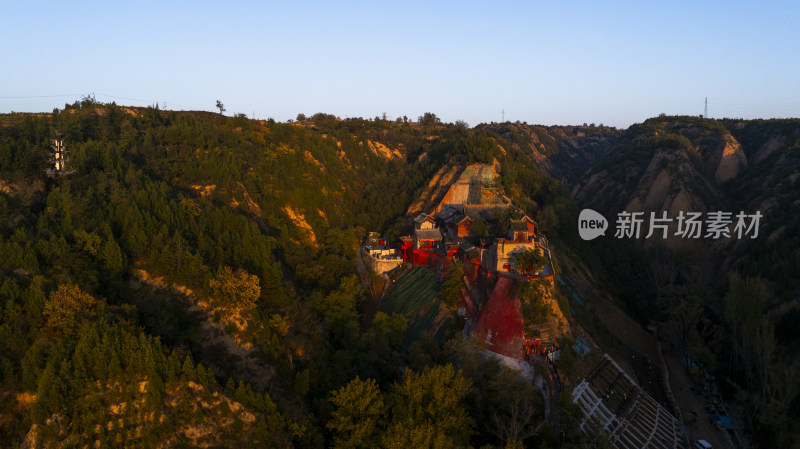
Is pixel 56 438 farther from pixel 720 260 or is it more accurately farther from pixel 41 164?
pixel 720 260

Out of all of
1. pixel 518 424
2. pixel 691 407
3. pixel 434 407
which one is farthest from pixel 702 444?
pixel 434 407

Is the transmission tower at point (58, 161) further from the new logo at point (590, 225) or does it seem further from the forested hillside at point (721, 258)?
the new logo at point (590, 225)

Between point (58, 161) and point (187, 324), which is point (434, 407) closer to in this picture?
point (187, 324)

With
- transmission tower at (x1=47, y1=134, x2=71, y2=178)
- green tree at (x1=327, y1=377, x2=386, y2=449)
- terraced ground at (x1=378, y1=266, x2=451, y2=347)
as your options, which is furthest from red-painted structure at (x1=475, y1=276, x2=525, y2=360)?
transmission tower at (x1=47, y1=134, x2=71, y2=178)

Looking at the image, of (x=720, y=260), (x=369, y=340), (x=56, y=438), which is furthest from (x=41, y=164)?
(x=720, y=260)

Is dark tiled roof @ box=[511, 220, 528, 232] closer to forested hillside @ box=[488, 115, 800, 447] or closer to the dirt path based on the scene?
forested hillside @ box=[488, 115, 800, 447]

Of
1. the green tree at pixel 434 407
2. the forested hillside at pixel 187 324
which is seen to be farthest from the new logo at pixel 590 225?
the green tree at pixel 434 407

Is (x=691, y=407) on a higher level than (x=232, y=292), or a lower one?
lower
